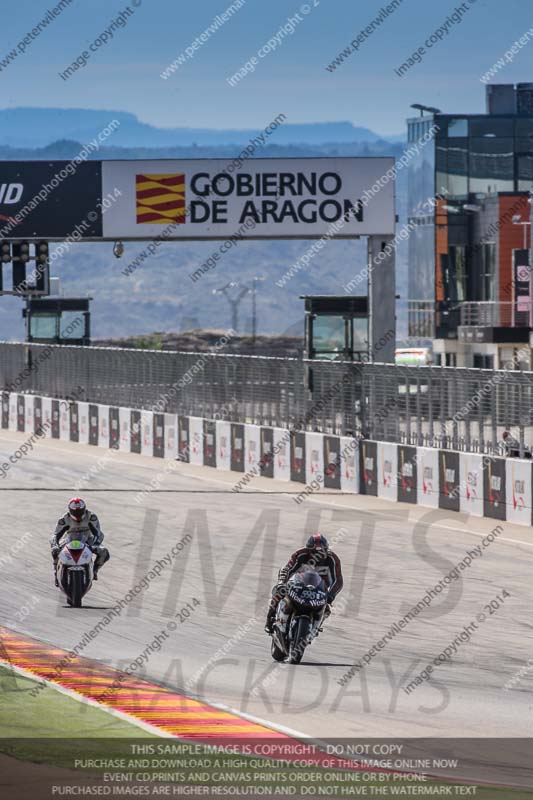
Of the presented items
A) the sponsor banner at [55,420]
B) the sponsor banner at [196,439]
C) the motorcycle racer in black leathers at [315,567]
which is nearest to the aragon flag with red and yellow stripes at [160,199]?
the sponsor banner at [196,439]

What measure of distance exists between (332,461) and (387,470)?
1.89m

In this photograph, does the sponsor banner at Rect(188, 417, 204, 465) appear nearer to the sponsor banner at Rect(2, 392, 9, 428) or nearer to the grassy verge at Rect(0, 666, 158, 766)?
the sponsor banner at Rect(2, 392, 9, 428)

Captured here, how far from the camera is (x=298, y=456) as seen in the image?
30.5m

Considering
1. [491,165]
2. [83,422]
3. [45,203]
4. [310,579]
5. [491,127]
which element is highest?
[491,127]

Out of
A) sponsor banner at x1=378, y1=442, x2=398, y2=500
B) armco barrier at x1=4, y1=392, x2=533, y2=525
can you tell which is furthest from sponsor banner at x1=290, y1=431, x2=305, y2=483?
sponsor banner at x1=378, y1=442, x2=398, y2=500

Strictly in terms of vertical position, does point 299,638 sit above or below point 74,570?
below

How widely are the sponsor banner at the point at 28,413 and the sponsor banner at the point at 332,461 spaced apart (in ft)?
49.2

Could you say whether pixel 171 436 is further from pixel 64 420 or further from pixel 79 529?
pixel 79 529

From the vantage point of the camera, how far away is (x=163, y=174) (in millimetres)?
34250

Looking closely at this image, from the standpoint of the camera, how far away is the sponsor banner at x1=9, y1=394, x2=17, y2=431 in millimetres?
43438

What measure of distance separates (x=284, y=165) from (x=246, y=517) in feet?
37.9

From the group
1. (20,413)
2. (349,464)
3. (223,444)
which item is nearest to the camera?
(349,464)

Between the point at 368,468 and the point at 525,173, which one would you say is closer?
the point at 368,468

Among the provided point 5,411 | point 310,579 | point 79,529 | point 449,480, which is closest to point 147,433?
point 5,411
